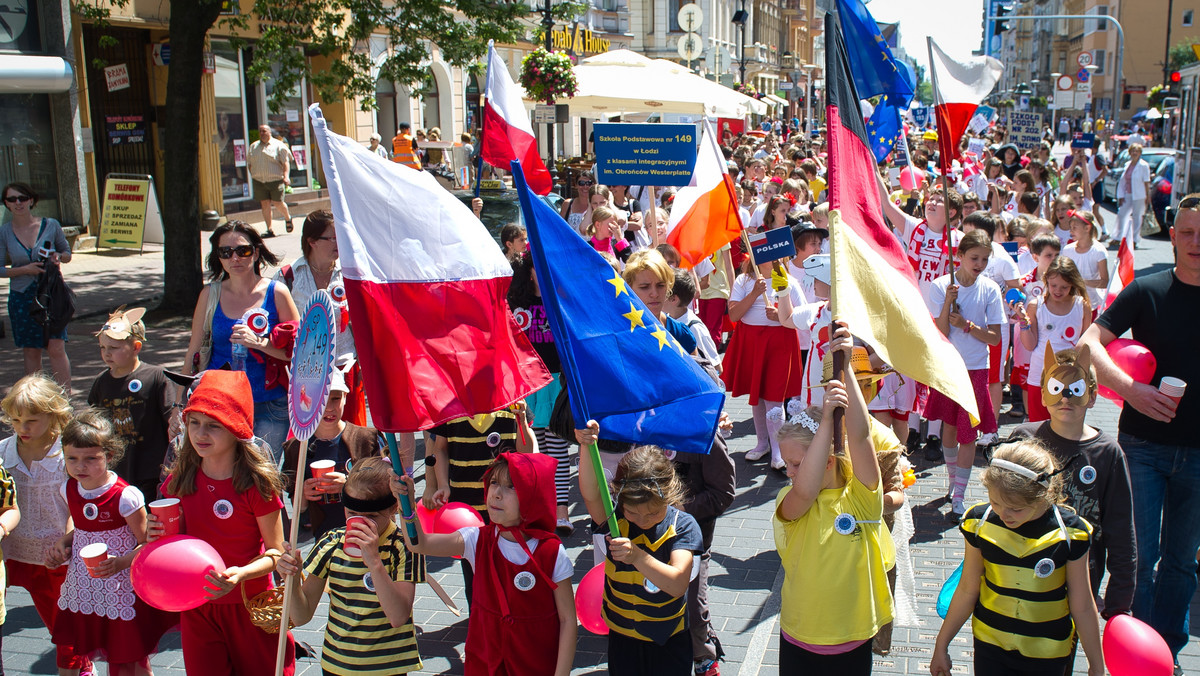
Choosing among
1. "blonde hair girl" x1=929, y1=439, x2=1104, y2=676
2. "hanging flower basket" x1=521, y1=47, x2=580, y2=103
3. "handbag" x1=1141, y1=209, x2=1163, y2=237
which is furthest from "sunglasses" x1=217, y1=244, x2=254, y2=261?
"handbag" x1=1141, y1=209, x2=1163, y2=237

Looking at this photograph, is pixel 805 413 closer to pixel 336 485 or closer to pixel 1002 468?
pixel 1002 468

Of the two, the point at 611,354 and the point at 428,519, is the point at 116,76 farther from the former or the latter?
the point at 611,354

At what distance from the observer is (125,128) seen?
1794 centimetres

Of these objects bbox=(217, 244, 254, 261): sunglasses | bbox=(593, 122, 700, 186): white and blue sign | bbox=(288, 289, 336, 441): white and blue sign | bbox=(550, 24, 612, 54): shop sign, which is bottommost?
bbox=(288, 289, 336, 441): white and blue sign

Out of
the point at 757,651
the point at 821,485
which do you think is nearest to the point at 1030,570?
the point at 821,485

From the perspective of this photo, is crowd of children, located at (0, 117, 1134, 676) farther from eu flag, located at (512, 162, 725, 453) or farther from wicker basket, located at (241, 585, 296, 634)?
eu flag, located at (512, 162, 725, 453)

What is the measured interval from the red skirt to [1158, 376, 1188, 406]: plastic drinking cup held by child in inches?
136

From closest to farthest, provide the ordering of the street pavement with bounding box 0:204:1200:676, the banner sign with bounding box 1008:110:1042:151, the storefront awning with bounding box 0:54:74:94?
the street pavement with bounding box 0:204:1200:676 → the storefront awning with bounding box 0:54:74:94 → the banner sign with bounding box 1008:110:1042:151

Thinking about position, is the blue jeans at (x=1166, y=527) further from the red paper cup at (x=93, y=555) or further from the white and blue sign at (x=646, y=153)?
the white and blue sign at (x=646, y=153)

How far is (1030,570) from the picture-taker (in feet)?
11.6

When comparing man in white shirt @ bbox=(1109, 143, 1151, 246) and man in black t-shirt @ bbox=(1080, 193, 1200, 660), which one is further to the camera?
man in white shirt @ bbox=(1109, 143, 1151, 246)

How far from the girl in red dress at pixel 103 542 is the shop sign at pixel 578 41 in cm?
3106

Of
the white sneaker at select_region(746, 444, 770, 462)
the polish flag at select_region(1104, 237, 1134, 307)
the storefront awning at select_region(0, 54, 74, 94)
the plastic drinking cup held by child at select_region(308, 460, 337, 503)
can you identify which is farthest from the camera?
the storefront awning at select_region(0, 54, 74, 94)

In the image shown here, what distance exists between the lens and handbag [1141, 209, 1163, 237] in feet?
71.3
